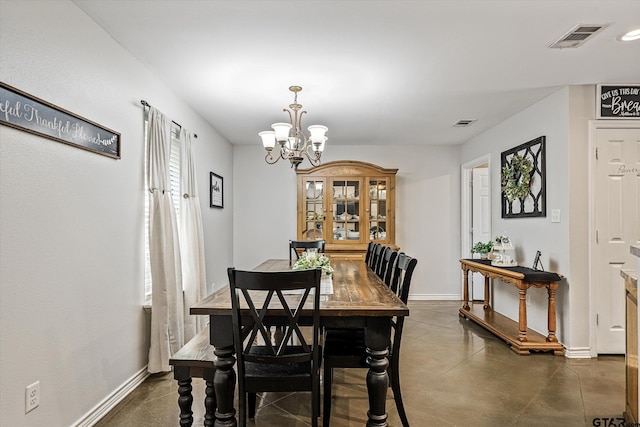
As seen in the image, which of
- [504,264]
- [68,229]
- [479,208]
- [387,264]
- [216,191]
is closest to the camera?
[68,229]

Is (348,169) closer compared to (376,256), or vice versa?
(376,256)

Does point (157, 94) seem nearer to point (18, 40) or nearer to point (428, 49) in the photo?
point (18, 40)

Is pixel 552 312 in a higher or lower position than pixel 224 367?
lower

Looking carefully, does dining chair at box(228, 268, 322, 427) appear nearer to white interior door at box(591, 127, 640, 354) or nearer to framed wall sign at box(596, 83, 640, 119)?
white interior door at box(591, 127, 640, 354)

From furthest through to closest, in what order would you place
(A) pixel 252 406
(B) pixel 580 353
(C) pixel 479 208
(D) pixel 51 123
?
(C) pixel 479 208 → (B) pixel 580 353 → (A) pixel 252 406 → (D) pixel 51 123

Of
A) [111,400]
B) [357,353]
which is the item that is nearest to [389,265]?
[357,353]

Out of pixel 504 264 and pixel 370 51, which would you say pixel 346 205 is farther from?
pixel 370 51

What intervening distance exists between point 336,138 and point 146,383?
3.96m

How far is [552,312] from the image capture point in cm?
358

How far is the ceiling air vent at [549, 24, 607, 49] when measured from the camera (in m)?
2.47

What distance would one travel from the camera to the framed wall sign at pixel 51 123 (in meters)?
1.77

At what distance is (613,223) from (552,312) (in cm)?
95

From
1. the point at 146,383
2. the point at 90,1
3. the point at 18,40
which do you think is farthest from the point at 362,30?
the point at 146,383

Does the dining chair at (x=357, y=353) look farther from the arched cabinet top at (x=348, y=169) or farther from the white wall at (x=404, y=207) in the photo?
the white wall at (x=404, y=207)
